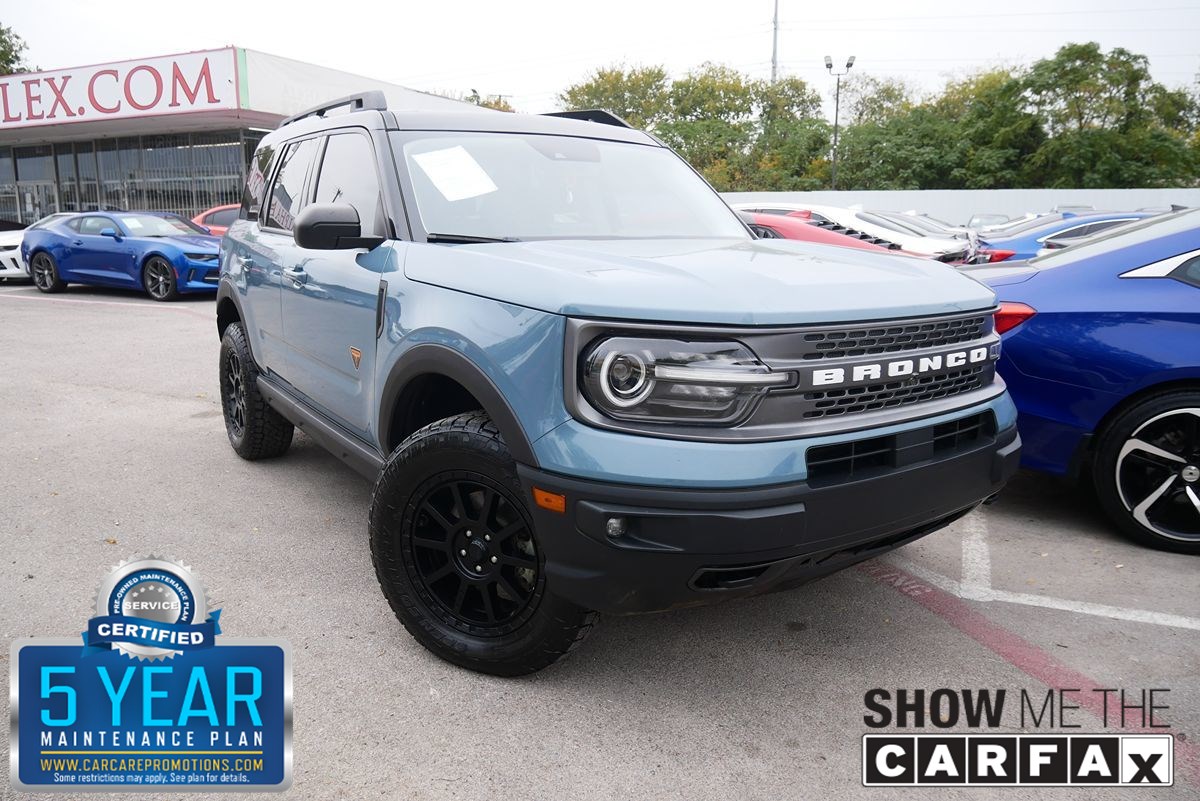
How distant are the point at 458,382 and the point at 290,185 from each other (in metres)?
2.34

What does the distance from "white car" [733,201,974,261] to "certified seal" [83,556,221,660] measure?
9546 mm

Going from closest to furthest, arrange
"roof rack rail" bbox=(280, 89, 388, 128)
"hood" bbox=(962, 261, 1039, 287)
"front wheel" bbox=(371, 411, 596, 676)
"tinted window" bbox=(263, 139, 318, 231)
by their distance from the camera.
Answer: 1. "front wheel" bbox=(371, 411, 596, 676)
2. "roof rack rail" bbox=(280, 89, 388, 128)
3. "hood" bbox=(962, 261, 1039, 287)
4. "tinted window" bbox=(263, 139, 318, 231)

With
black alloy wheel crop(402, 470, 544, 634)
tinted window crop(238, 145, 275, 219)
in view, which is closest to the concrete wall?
tinted window crop(238, 145, 275, 219)

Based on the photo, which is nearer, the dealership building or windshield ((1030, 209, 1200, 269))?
windshield ((1030, 209, 1200, 269))

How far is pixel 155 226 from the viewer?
14.5 m

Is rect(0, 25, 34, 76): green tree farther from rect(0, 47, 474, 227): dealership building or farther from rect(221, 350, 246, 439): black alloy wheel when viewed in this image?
rect(221, 350, 246, 439): black alloy wheel

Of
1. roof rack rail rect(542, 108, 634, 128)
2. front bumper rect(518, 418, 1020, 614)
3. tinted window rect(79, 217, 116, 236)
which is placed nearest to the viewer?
front bumper rect(518, 418, 1020, 614)

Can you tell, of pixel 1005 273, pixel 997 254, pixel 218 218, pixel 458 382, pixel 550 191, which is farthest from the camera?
pixel 218 218

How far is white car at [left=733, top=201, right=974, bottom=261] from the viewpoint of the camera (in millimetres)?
10945

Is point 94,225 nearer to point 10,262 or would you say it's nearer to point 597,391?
point 10,262

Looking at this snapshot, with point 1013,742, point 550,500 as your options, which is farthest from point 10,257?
point 1013,742

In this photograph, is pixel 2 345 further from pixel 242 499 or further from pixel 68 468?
pixel 242 499

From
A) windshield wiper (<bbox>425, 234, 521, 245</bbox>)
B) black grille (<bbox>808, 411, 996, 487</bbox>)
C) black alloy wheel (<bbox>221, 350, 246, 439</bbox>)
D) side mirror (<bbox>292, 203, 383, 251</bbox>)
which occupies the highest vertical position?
side mirror (<bbox>292, 203, 383, 251</bbox>)

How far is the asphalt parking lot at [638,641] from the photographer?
240 centimetres
